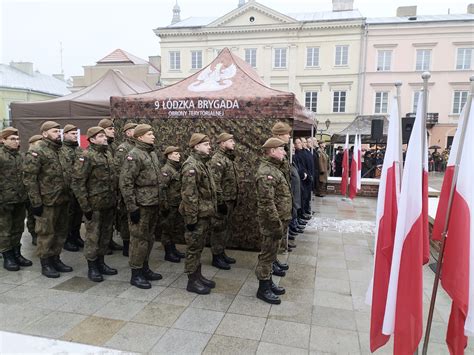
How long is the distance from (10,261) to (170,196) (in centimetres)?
238

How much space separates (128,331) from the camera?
3432 mm

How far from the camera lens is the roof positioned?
3397cm

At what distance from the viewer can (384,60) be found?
31547 millimetres

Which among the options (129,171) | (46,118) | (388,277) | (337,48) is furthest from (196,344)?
(337,48)

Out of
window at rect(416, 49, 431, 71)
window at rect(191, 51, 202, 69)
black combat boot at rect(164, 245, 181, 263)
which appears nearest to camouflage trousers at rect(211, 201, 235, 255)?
black combat boot at rect(164, 245, 181, 263)

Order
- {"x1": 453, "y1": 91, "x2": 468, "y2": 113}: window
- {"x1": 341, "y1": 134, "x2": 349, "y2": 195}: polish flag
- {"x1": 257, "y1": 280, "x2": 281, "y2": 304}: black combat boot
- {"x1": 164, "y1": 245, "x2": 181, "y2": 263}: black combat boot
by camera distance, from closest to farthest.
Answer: {"x1": 257, "y1": 280, "x2": 281, "y2": 304}: black combat boot → {"x1": 164, "y1": 245, "x2": 181, "y2": 263}: black combat boot → {"x1": 341, "y1": 134, "x2": 349, "y2": 195}: polish flag → {"x1": 453, "y1": 91, "x2": 468, "y2": 113}: window

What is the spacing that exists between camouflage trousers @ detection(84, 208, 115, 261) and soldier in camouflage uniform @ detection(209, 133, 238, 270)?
147 cm

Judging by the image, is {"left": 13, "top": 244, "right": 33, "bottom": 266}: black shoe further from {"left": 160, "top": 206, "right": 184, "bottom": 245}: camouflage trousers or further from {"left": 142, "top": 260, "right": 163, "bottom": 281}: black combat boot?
{"left": 160, "top": 206, "right": 184, "bottom": 245}: camouflage trousers

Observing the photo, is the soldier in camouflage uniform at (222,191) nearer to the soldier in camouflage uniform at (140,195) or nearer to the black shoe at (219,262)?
the black shoe at (219,262)

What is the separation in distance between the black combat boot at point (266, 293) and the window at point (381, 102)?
30.9m

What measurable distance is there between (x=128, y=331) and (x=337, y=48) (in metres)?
33.0

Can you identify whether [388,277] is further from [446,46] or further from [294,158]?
[446,46]

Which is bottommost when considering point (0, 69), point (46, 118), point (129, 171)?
point (129, 171)

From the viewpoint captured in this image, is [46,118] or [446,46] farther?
[446,46]
